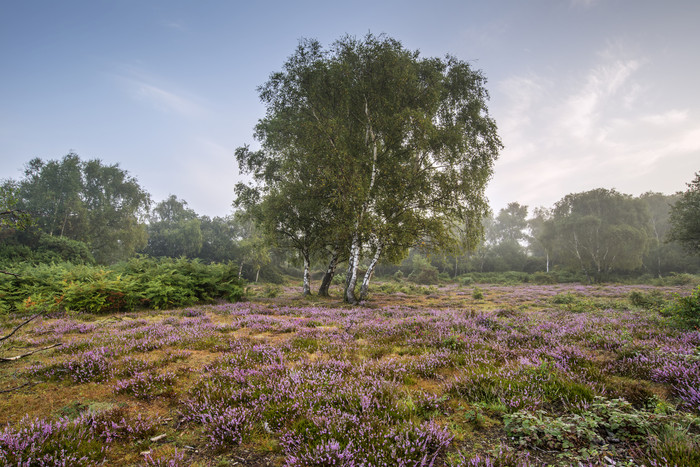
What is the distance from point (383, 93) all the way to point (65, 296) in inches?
795

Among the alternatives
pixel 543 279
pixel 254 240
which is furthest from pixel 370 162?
pixel 543 279

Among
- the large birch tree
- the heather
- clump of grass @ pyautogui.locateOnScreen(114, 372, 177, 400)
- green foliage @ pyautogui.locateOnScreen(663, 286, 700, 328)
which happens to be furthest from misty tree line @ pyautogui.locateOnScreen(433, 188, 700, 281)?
clump of grass @ pyautogui.locateOnScreen(114, 372, 177, 400)

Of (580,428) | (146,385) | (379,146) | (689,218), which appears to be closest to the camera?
(580,428)

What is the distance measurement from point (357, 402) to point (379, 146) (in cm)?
1848

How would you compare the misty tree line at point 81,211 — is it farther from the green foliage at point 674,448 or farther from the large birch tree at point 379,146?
the green foliage at point 674,448

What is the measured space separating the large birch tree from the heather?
1176cm

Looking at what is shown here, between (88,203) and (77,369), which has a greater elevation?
(88,203)

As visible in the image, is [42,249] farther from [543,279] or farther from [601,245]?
[601,245]

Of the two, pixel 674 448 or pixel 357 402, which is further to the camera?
pixel 357 402

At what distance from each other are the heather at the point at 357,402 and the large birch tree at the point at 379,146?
11.8 metres

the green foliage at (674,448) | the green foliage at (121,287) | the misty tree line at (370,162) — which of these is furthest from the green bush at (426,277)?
the green foliage at (674,448)

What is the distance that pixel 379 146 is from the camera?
64.8ft

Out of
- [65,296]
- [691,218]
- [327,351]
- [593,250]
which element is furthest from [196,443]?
[593,250]

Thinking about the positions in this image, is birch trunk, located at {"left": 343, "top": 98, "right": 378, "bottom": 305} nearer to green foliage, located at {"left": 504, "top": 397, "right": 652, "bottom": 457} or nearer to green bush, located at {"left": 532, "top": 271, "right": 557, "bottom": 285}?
green foliage, located at {"left": 504, "top": 397, "right": 652, "bottom": 457}
